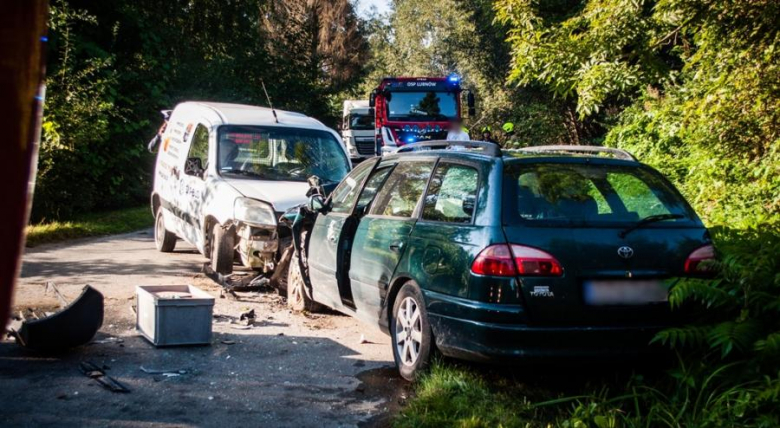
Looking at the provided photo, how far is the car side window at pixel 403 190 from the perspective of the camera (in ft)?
21.4

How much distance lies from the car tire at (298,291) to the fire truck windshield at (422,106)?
1756 centimetres

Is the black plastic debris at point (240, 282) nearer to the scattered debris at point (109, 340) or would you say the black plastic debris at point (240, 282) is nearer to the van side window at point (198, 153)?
the van side window at point (198, 153)

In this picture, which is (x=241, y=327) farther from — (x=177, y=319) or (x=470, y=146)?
(x=470, y=146)

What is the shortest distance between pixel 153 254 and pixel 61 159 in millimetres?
3809

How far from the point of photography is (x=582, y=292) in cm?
517

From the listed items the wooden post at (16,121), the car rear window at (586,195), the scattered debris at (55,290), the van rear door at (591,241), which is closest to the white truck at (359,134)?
the scattered debris at (55,290)

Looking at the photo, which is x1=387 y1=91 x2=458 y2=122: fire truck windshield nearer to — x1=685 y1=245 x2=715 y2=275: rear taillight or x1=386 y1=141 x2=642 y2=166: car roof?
x1=386 y1=141 x2=642 y2=166: car roof

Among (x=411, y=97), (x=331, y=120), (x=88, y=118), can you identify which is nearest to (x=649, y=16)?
(x=88, y=118)

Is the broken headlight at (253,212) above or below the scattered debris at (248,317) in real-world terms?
above

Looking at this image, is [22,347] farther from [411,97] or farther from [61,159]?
[411,97]

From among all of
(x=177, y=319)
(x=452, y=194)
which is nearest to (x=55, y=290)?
(x=177, y=319)

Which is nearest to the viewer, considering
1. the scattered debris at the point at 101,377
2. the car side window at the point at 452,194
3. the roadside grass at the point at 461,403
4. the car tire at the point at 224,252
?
the roadside grass at the point at 461,403

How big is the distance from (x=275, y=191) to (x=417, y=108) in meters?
16.5

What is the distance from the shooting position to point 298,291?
857cm
